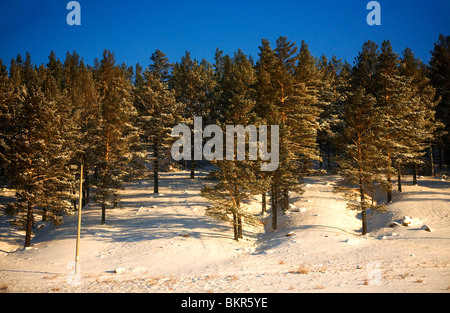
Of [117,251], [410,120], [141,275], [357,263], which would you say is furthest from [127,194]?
[410,120]

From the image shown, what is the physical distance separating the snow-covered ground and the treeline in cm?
232

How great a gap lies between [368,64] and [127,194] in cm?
3652

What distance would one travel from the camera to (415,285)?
12125mm

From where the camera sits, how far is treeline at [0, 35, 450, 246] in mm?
24484

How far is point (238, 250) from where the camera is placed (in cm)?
2286

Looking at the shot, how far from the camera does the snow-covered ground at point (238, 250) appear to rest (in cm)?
1416

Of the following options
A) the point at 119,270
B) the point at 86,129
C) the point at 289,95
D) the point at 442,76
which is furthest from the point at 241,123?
the point at 442,76

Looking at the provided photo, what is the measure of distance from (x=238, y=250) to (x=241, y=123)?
11.0m

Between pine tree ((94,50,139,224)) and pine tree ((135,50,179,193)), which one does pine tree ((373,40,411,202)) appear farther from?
pine tree ((94,50,139,224))

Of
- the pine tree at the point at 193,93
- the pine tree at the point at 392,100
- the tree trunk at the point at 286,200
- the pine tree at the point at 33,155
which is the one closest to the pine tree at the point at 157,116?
the pine tree at the point at 193,93

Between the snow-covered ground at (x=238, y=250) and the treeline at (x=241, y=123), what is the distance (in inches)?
91.5

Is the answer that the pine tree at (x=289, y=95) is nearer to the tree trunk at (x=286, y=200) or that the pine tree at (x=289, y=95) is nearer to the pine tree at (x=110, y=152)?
the tree trunk at (x=286, y=200)

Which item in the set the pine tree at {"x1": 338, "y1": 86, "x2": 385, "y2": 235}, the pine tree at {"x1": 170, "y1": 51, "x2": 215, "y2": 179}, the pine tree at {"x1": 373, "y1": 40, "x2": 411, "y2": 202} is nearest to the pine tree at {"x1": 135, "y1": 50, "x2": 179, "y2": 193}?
the pine tree at {"x1": 170, "y1": 51, "x2": 215, "y2": 179}
